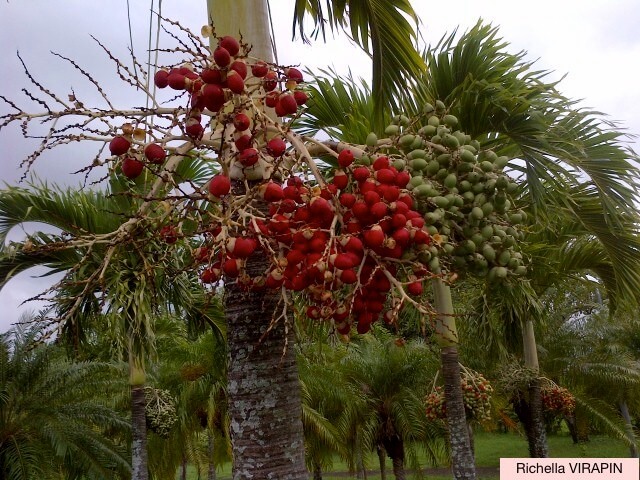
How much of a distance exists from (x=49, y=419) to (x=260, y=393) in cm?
884

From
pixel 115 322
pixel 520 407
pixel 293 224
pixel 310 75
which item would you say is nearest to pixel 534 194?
pixel 310 75

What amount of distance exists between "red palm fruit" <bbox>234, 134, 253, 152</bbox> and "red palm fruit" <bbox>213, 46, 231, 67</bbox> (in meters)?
0.19

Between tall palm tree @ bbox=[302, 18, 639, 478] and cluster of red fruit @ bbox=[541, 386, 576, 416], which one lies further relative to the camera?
cluster of red fruit @ bbox=[541, 386, 576, 416]

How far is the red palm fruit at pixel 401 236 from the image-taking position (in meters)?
1.56

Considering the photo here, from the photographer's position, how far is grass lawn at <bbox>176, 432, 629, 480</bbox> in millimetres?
21422

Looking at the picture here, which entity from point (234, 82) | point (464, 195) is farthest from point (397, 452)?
point (234, 82)

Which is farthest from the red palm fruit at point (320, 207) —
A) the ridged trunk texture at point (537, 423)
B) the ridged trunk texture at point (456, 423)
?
the ridged trunk texture at point (537, 423)

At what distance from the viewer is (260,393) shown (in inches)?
77.6

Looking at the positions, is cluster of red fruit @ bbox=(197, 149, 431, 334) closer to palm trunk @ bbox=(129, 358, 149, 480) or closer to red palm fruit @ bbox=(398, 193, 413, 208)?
red palm fruit @ bbox=(398, 193, 413, 208)

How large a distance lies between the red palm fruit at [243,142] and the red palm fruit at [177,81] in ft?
0.63

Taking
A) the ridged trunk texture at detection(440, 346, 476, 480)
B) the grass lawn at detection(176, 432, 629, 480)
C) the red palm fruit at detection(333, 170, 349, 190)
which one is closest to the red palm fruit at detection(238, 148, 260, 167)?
the red palm fruit at detection(333, 170, 349, 190)

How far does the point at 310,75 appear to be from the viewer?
525 centimetres

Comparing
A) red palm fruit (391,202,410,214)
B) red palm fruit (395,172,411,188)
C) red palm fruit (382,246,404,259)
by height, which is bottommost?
red palm fruit (382,246,404,259)

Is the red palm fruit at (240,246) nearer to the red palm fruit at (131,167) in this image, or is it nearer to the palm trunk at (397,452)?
the red palm fruit at (131,167)
